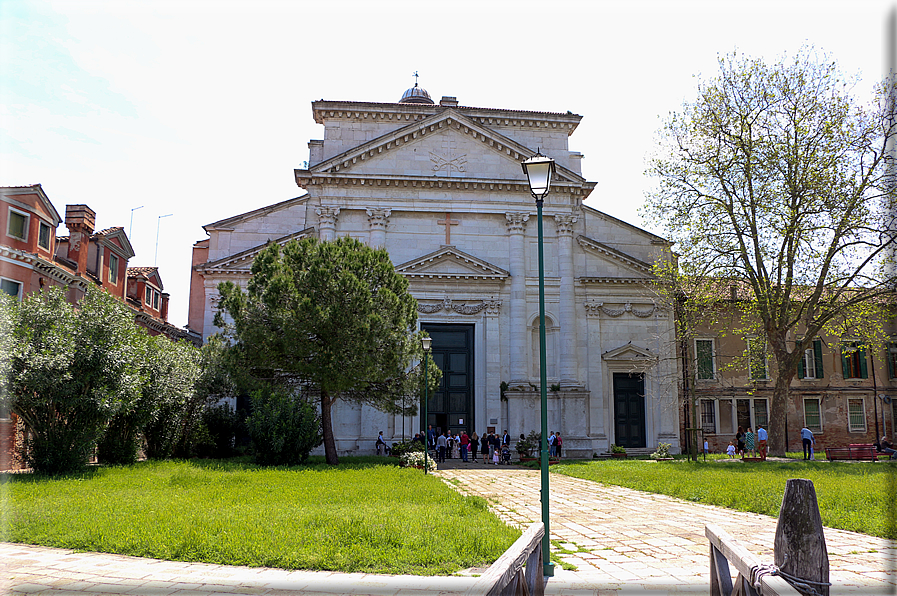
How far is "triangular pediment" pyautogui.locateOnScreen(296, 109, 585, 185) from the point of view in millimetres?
33844

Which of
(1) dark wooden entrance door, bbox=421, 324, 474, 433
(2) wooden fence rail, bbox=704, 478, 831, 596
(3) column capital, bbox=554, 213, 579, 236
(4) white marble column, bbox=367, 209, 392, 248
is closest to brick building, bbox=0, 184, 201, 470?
(4) white marble column, bbox=367, 209, 392, 248

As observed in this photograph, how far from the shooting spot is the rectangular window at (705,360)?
118 ft

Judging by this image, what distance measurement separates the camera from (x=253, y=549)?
27.1ft

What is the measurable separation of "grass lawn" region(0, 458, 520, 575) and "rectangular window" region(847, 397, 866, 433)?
32.0 meters

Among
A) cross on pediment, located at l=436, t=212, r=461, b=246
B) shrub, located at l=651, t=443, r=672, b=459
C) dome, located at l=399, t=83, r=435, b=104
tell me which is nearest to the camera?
shrub, located at l=651, t=443, r=672, b=459

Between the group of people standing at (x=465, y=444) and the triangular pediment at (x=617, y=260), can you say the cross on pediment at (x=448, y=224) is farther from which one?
the group of people standing at (x=465, y=444)

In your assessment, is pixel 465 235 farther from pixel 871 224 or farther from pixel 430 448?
pixel 871 224

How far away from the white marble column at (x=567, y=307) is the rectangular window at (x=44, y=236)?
23.5m

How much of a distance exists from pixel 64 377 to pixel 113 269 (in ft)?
58.2

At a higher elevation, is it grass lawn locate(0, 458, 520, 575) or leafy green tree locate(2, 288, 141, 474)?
leafy green tree locate(2, 288, 141, 474)

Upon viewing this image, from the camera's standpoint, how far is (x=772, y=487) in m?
A: 15.5

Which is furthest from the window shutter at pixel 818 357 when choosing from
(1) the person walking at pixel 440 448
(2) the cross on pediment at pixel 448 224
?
(1) the person walking at pixel 440 448

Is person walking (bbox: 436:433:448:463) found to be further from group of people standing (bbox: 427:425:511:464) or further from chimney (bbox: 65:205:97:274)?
chimney (bbox: 65:205:97:274)

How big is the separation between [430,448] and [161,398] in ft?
41.5
